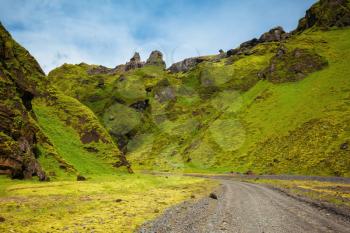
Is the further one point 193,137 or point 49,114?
point 193,137

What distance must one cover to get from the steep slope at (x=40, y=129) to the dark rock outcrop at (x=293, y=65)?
108 metres

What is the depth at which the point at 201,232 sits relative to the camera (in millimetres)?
19766

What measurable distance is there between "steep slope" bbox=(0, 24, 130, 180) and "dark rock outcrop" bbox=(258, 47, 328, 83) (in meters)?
108

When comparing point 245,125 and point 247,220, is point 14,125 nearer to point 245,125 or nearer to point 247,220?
point 247,220

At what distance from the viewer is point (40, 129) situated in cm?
6750

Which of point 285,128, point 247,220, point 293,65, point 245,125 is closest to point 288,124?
point 285,128

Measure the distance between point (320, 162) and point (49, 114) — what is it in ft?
233

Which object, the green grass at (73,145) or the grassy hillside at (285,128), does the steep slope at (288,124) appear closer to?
the grassy hillside at (285,128)

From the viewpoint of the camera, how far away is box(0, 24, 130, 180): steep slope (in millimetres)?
51469

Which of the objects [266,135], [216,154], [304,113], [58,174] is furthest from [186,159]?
[58,174]

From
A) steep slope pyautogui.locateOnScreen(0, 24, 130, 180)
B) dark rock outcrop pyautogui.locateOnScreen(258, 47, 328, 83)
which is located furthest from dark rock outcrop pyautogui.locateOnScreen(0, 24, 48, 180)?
dark rock outcrop pyautogui.locateOnScreen(258, 47, 328, 83)

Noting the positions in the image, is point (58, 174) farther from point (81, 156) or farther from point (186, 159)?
point (186, 159)

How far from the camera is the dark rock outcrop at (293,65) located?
159m

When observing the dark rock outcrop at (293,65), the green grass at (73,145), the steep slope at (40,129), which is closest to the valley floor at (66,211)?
the steep slope at (40,129)
